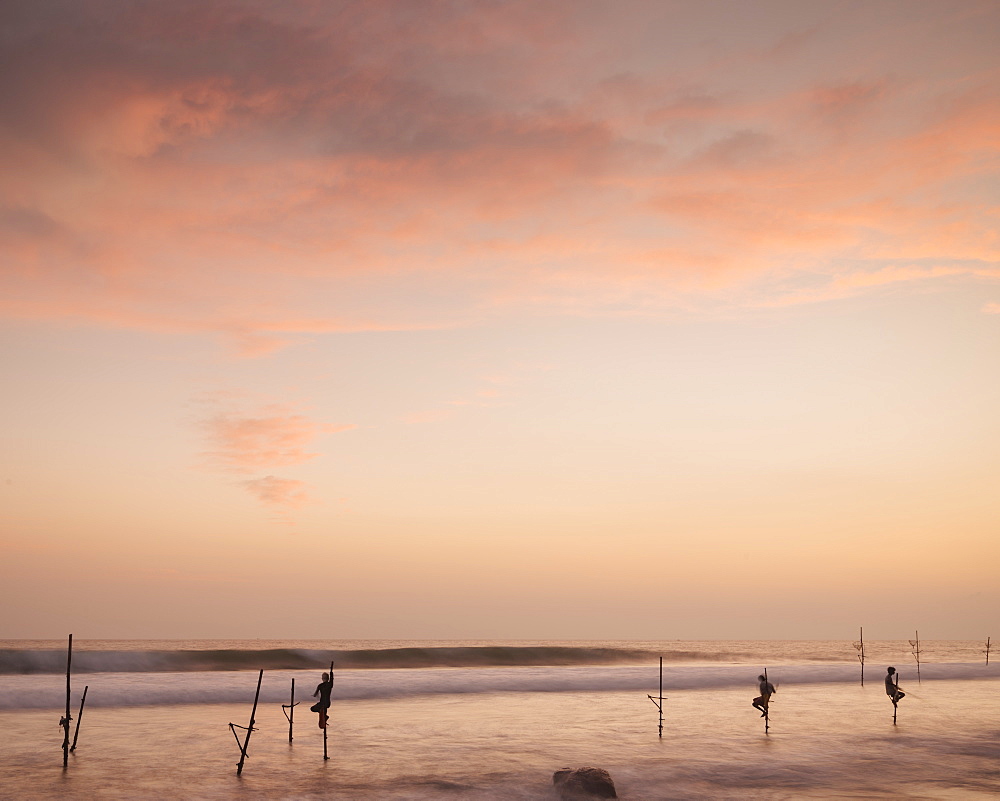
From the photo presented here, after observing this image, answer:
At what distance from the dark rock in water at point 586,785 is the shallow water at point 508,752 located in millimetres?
430

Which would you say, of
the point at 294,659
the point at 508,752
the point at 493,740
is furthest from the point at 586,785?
the point at 294,659

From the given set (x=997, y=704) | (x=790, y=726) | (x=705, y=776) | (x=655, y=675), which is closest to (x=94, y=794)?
(x=705, y=776)

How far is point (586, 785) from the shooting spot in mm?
16812

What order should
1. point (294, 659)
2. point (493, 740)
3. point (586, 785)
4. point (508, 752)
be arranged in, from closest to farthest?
point (586, 785)
point (508, 752)
point (493, 740)
point (294, 659)

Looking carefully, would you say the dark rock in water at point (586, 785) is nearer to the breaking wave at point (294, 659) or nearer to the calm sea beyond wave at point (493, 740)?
the calm sea beyond wave at point (493, 740)

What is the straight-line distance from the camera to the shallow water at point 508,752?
18.0 metres

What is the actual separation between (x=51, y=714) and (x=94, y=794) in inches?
741

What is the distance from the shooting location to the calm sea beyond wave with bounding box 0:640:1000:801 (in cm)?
1830

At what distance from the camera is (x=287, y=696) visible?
41.1 metres

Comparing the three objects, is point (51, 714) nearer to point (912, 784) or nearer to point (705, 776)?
point (705, 776)

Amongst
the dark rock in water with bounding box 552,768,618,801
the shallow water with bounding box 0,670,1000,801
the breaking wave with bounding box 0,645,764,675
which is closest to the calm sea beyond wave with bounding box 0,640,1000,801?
the shallow water with bounding box 0,670,1000,801

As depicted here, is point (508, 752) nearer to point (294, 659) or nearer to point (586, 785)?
point (586, 785)

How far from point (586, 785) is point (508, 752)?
681 cm

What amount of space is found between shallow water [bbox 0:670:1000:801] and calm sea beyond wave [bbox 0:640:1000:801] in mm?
85
